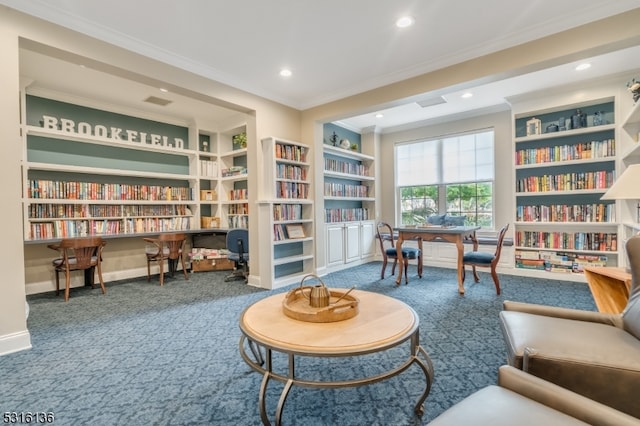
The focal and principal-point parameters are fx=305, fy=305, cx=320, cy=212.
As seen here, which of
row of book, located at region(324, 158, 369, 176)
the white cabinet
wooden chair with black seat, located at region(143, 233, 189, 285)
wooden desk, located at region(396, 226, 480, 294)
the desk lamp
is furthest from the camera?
row of book, located at region(324, 158, 369, 176)

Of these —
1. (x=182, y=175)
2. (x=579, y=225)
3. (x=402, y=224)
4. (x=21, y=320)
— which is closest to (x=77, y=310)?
(x=21, y=320)

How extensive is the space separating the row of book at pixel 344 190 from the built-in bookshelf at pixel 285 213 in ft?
2.29

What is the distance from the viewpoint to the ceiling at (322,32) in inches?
99.6

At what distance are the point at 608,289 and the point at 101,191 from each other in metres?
6.19

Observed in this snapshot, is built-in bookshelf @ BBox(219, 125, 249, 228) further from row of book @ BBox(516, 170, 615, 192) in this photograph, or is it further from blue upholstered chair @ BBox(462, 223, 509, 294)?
row of book @ BBox(516, 170, 615, 192)

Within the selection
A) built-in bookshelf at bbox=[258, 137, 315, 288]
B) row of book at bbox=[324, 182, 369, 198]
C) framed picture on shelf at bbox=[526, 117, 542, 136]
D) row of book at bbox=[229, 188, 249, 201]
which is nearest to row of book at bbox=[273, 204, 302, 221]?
built-in bookshelf at bbox=[258, 137, 315, 288]

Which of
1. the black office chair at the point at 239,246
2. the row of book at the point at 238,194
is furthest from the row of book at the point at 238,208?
the black office chair at the point at 239,246

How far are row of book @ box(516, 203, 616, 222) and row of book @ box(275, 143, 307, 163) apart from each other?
3.55 m

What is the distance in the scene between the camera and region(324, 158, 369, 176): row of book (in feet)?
18.1

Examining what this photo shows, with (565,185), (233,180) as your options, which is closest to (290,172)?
(233,180)

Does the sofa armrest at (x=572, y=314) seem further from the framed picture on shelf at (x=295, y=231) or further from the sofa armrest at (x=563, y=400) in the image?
the framed picture on shelf at (x=295, y=231)

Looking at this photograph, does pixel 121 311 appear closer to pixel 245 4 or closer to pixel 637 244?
pixel 245 4

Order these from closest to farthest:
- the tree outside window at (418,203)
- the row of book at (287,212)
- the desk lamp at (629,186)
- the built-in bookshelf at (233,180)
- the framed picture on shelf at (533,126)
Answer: the desk lamp at (629,186), the row of book at (287,212), the framed picture on shelf at (533,126), the built-in bookshelf at (233,180), the tree outside window at (418,203)

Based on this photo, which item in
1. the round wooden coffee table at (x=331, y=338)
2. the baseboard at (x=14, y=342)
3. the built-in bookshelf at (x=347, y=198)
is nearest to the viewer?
the round wooden coffee table at (x=331, y=338)
